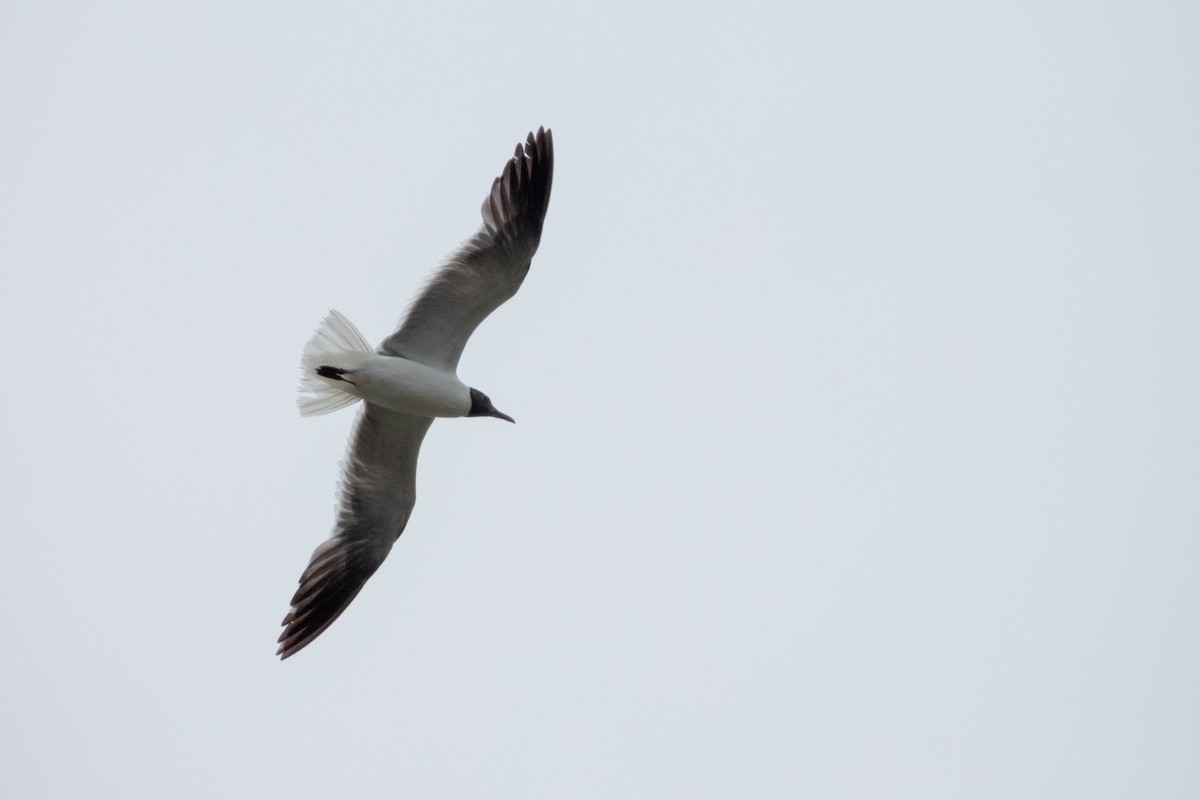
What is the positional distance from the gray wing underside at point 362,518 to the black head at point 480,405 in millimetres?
324

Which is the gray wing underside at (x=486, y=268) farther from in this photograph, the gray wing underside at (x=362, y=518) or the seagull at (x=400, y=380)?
the gray wing underside at (x=362, y=518)

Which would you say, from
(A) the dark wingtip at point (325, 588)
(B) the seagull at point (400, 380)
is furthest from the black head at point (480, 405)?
(A) the dark wingtip at point (325, 588)

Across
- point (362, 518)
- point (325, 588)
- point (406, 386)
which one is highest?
point (406, 386)

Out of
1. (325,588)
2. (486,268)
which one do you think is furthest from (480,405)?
(325,588)

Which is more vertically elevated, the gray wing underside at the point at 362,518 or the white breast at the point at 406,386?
the white breast at the point at 406,386

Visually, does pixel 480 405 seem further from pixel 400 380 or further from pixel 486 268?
pixel 486 268

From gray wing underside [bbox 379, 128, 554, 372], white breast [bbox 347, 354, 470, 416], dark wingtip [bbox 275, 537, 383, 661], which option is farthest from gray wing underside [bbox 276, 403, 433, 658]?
gray wing underside [bbox 379, 128, 554, 372]

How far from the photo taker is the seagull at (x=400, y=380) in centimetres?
1000

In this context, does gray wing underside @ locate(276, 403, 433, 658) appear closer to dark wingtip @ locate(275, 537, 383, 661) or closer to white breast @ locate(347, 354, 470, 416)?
dark wingtip @ locate(275, 537, 383, 661)

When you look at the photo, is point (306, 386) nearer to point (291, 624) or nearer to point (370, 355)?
point (370, 355)

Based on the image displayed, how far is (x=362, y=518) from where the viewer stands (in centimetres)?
1082

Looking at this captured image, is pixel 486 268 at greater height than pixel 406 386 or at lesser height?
greater

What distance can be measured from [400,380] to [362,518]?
1343mm

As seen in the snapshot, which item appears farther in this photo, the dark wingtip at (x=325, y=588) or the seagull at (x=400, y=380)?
the dark wingtip at (x=325, y=588)
